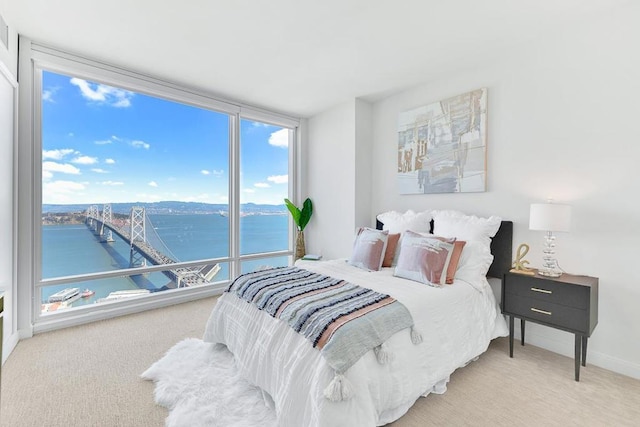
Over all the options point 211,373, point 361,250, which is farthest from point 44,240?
point 361,250

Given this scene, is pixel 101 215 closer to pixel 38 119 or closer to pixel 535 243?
pixel 38 119

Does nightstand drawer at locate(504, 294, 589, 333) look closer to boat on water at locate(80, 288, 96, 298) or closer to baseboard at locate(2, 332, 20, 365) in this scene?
baseboard at locate(2, 332, 20, 365)

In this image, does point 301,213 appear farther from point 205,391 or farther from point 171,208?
point 205,391

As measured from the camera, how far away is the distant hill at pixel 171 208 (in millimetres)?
3025

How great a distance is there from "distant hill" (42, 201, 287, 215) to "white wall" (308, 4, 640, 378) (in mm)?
2932

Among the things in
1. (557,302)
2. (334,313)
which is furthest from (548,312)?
(334,313)

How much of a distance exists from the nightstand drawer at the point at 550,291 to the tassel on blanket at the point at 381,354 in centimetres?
145

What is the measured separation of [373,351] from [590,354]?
2.07 metres

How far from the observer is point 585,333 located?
1975mm

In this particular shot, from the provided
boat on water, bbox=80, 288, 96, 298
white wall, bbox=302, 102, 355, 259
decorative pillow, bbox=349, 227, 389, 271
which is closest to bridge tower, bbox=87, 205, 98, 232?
boat on water, bbox=80, 288, 96, 298

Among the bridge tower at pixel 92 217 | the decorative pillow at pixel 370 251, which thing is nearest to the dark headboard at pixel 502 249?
the decorative pillow at pixel 370 251

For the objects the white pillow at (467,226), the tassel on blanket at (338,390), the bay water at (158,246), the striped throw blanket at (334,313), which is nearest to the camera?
the tassel on blanket at (338,390)

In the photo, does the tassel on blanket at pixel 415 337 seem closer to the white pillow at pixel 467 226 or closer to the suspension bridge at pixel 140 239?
the white pillow at pixel 467 226

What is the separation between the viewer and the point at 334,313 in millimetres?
1605
